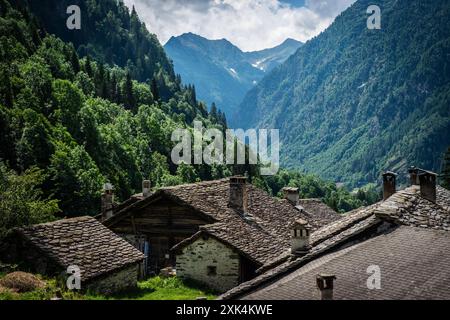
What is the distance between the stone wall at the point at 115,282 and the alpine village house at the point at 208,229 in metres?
4.25

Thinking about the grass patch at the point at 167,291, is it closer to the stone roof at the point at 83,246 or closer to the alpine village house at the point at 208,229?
the alpine village house at the point at 208,229

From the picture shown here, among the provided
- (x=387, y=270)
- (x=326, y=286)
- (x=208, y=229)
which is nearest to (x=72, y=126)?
(x=208, y=229)

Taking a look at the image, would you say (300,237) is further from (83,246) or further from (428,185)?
(83,246)

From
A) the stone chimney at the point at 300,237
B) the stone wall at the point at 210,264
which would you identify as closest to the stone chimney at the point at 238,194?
the stone wall at the point at 210,264

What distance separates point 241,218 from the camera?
1250 inches

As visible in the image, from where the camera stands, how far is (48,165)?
7488 centimetres

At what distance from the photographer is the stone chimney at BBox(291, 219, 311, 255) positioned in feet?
66.0

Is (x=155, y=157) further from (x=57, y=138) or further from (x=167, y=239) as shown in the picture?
(x=167, y=239)

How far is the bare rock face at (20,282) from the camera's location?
1944 centimetres

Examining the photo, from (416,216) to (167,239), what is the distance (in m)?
18.1

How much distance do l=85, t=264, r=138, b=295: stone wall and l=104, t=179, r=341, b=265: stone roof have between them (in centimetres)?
433

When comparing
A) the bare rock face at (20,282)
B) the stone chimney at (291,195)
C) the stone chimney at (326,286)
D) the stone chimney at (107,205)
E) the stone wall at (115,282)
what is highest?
the stone chimney at (291,195)

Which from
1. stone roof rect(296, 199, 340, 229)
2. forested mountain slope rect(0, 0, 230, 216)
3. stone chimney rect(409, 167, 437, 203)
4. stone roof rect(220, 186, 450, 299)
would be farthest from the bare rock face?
stone roof rect(296, 199, 340, 229)
